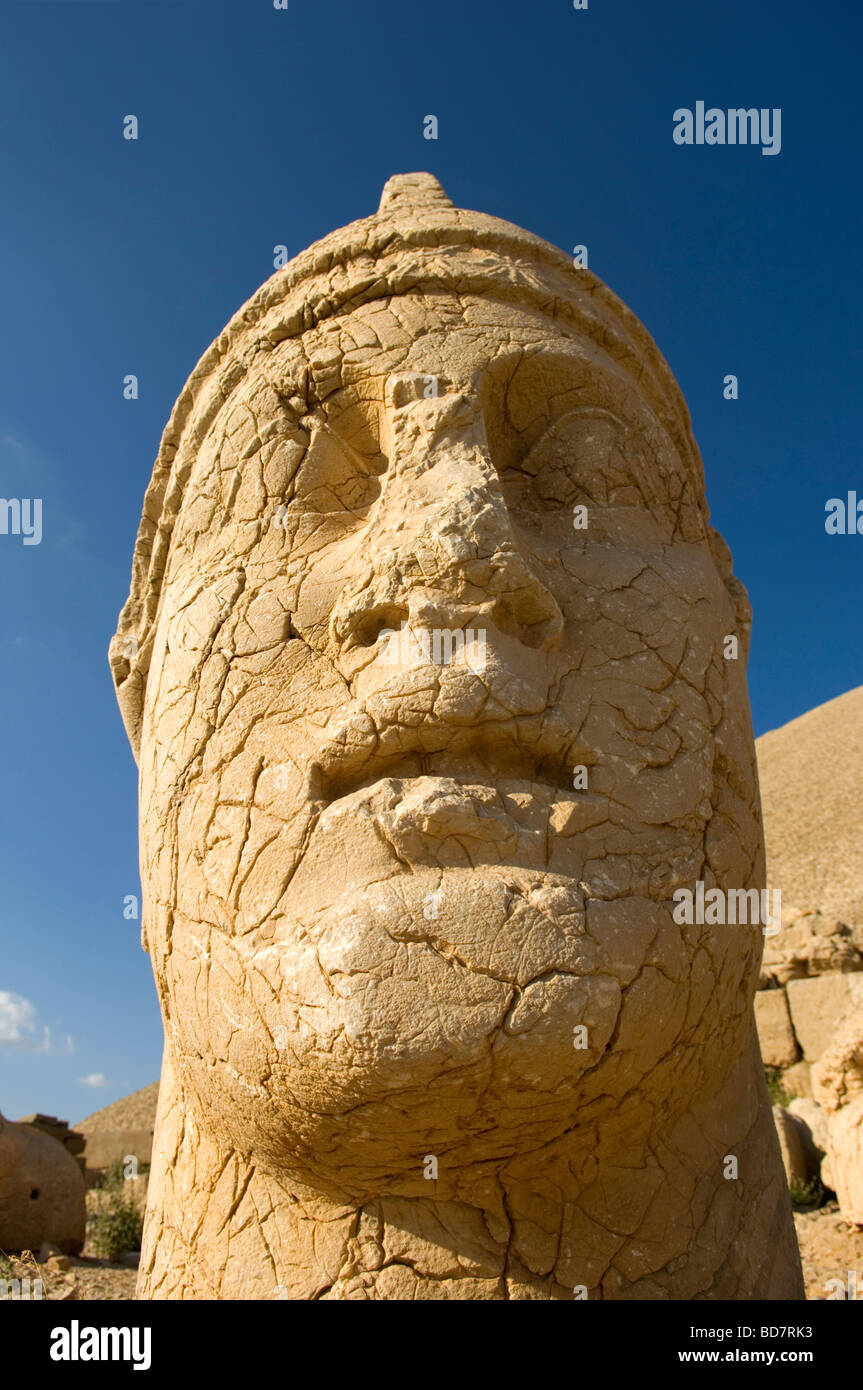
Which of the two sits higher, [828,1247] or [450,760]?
[450,760]

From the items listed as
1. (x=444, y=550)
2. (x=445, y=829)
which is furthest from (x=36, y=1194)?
(x=444, y=550)

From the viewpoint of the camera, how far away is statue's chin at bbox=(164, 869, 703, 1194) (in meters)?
1.72

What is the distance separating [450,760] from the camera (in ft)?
6.54

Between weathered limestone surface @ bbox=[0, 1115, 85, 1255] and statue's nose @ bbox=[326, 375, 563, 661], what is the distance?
6.99 m

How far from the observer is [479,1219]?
193 cm

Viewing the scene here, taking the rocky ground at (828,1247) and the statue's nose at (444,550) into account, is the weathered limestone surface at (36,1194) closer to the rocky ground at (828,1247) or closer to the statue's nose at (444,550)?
the rocky ground at (828,1247)

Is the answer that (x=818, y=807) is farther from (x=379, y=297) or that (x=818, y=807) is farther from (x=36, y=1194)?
(x=379, y=297)

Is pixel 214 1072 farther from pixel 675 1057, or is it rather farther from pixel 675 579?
pixel 675 579

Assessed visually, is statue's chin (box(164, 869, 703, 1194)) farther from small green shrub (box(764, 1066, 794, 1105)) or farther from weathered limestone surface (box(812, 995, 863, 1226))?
small green shrub (box(764, 1066, 794, 1105))

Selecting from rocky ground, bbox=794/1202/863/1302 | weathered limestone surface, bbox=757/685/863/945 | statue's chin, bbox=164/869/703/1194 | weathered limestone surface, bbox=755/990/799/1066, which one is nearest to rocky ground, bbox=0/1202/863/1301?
Answer: rocky ground, bbox=794/1202/863/1302

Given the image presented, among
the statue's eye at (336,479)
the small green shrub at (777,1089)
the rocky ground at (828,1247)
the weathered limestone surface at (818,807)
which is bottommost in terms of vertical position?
the rocky ground at (828,1247)

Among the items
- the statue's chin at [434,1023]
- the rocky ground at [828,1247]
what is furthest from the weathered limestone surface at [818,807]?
the statue's chin at [434,1023]

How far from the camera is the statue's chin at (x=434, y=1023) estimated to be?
172cm

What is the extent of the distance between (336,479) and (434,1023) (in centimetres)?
138
